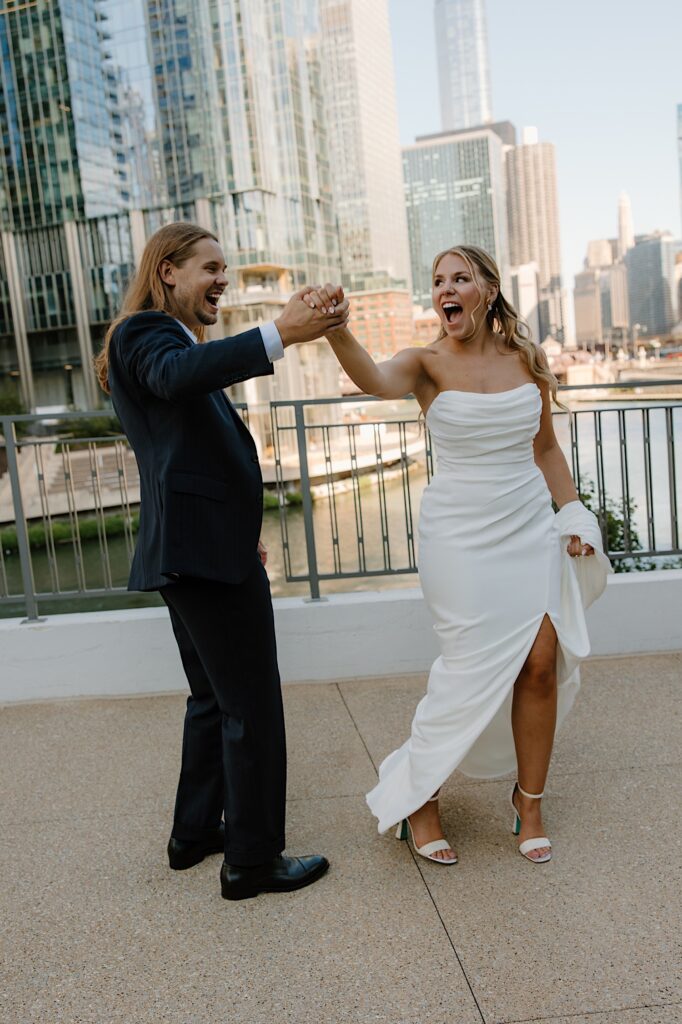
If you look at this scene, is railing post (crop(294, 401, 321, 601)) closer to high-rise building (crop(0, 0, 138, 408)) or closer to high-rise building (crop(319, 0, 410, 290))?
high-rise building (crop(0, 0, 138, 408))

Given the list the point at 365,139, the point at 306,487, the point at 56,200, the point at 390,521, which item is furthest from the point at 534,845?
the point at 365,139

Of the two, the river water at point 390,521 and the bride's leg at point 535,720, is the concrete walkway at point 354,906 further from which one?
the river water at point 390,521

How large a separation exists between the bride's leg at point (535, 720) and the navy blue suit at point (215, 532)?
0.73 metres

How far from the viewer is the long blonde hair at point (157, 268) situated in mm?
2301

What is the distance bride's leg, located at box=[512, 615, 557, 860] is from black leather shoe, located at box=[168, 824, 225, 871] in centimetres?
96

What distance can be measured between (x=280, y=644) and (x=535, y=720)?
2.15 metres

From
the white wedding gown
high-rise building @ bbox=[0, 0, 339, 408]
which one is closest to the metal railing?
the white wedding gown

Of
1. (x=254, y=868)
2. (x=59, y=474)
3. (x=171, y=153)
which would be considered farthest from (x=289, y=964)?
(x=171, y=153)

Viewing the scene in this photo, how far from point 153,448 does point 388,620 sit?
2.57 meters

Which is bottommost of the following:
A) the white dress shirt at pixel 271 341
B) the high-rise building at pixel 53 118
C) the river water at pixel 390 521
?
the river water at pixel 390 521

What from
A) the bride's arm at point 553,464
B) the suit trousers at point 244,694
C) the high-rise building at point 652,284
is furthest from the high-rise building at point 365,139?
the suit trousers at point 244,694

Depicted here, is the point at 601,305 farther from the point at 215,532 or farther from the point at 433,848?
the point at 215,532

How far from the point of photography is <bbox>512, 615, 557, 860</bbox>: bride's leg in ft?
8.61

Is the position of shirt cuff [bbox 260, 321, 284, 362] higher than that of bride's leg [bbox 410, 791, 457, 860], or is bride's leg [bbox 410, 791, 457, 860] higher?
shirt cuff [bbox 260, 321, 284, 362]
